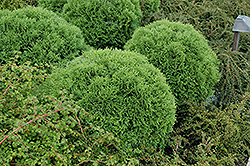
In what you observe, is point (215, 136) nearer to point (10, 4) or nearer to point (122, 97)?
point (122, 97)

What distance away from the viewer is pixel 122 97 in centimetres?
250

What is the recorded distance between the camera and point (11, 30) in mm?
3061

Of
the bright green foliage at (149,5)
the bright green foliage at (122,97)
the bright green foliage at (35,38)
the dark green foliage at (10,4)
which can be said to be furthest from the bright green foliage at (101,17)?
the bright green foliage at (122,97)

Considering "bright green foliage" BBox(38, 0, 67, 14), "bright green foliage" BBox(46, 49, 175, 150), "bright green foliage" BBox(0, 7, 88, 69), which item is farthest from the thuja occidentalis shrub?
"bright green foliage" BBox(38, 0, 67, 14)

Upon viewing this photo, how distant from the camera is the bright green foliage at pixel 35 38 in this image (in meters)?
3.05

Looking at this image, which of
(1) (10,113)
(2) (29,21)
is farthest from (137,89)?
(2) (29,21)

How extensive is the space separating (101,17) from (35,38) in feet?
4.44

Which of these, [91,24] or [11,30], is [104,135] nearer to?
[11,30]

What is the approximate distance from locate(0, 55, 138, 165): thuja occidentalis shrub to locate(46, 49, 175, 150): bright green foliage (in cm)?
17

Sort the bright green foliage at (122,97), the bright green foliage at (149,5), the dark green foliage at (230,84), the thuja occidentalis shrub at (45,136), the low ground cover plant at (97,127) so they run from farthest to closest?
the bright green foliage at (149,5) < the dark green foliage at (230,84) < the bright green foliage at (122,97) < the low ground cover plant at (97,127) < the thuja occidentalis shrub at (45,136)

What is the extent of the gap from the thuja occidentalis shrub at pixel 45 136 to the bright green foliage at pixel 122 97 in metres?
0.17

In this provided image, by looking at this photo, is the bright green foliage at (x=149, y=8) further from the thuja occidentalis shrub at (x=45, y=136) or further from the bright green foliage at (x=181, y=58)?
the thuja occidentalis shrub at (x=45, y=136)

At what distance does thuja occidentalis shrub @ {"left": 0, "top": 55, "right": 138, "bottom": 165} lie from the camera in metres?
1.91

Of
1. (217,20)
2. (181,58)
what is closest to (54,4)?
(181,58)
